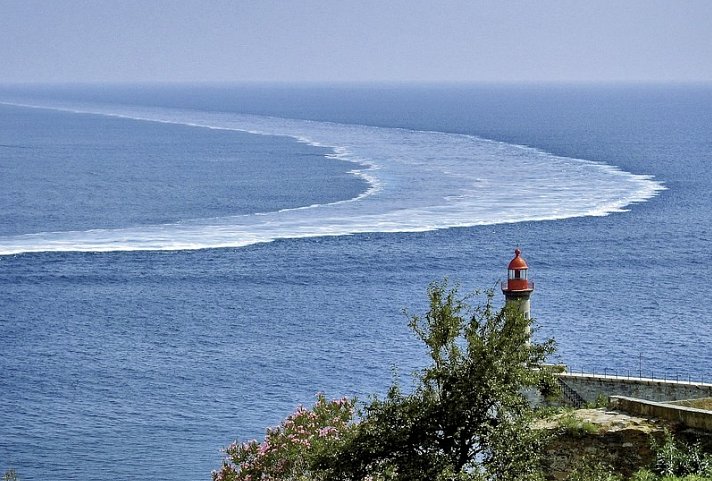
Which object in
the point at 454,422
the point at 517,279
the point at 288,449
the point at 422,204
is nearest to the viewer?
the point at 454,422

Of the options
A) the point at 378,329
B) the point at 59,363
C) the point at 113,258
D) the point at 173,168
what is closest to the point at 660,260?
the point at 378,329

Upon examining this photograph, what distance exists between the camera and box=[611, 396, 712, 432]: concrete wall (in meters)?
29.1

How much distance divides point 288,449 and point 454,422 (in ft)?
22.5

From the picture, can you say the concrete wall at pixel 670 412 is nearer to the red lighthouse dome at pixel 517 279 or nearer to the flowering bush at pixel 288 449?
the flowering bush at pixel 288 449

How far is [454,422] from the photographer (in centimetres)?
2528

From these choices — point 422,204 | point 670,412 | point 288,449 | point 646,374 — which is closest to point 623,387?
point 670,412

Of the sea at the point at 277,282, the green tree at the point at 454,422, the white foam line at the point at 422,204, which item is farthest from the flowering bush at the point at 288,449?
the white foam line at the point at 422,204

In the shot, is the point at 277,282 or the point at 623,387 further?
the point at 277,282

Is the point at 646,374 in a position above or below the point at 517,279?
below

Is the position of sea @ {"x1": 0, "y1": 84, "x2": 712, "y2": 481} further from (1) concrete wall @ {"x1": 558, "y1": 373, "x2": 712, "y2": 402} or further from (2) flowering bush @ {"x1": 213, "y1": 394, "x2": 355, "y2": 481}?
(2) flowering bush @ {"x1": 213, "y1": 394, "x2": 355, "y2": 481}

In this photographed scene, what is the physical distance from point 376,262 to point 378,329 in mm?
19998

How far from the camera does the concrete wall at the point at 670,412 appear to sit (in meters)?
29.1

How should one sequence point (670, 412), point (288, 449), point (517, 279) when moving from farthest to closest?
point (517, 279), point (288, 449), point (670, 412)

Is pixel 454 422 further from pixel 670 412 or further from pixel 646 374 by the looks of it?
pixel 646 374
